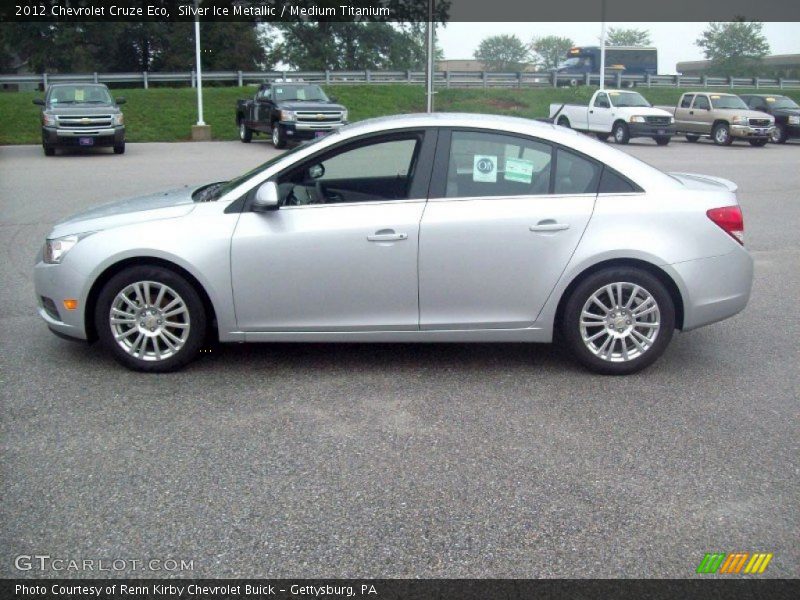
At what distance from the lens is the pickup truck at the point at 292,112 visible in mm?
26906

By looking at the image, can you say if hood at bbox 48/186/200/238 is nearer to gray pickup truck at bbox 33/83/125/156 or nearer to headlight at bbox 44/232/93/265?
headlight at bbox 44/232/93/265

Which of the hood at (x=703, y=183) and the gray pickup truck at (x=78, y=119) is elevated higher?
the gray pickup truck at (x=78, y=119)

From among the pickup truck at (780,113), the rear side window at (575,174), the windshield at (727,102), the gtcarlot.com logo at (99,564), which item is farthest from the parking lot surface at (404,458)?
the pickup truck at (780,113)

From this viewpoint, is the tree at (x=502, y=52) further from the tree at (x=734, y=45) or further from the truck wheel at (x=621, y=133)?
the truck wheel at (x=621, y=133)

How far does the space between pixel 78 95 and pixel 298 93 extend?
21.3 ft

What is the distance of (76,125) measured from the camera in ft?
79.4

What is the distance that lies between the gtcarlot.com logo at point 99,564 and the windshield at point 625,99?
31.0 m

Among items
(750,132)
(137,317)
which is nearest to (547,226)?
(137,317)

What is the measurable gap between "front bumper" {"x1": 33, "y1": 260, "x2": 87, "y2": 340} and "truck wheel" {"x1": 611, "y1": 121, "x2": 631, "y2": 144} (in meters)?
27.8

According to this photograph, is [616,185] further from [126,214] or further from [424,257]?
[126,214]

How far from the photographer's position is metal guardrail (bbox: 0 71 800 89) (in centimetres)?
4516

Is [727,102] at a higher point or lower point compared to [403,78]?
lower

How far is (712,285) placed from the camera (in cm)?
606

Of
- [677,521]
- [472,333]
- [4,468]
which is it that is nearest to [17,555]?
[4,468]
